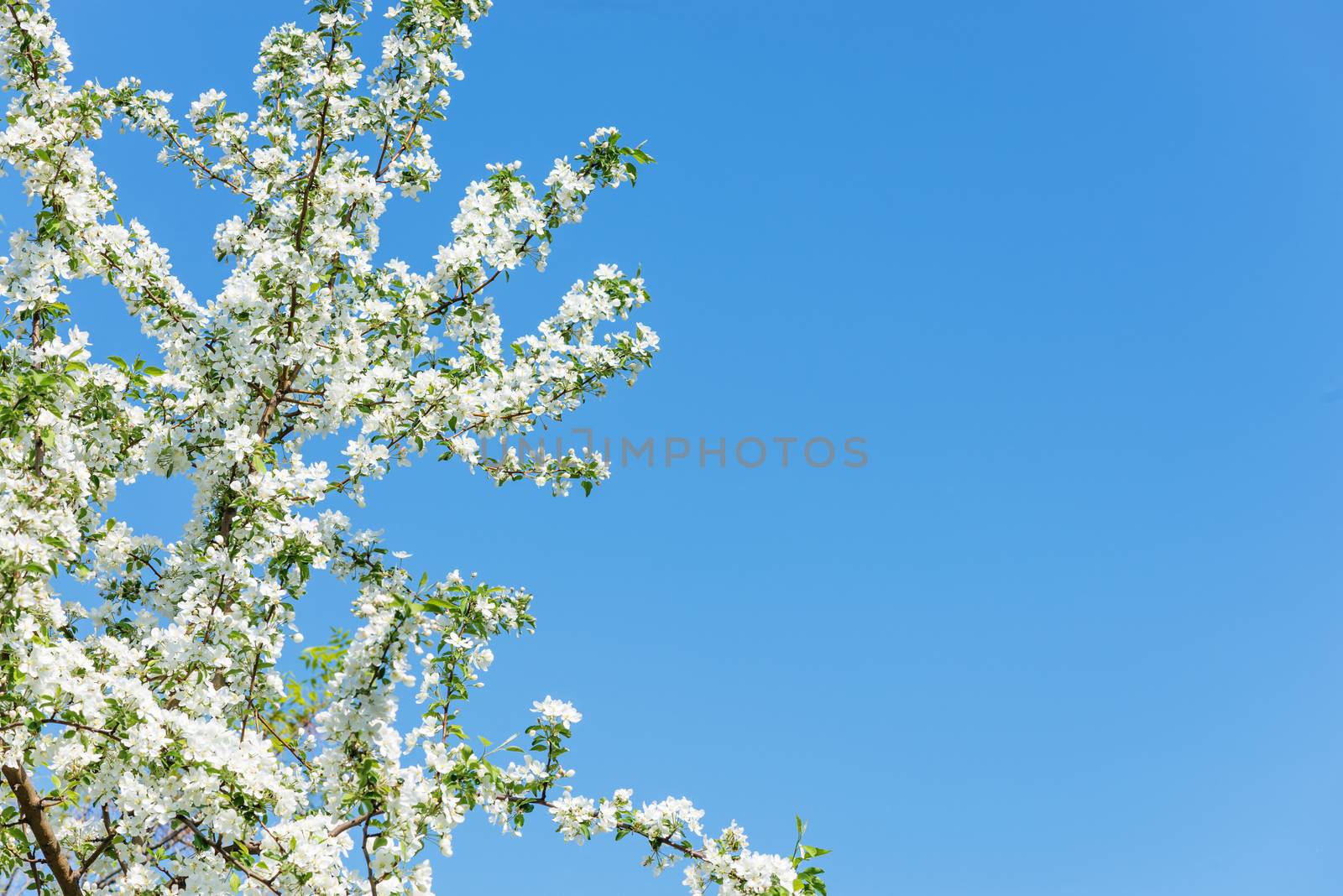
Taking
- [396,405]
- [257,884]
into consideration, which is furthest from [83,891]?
[396,405]

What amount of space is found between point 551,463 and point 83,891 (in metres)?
3.80

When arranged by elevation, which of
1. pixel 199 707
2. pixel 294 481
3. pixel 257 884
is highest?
pixel 294 481

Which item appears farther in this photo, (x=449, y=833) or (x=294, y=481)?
(x=294, y=481)

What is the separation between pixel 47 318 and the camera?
5.90 m

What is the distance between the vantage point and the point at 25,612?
4.84 meters

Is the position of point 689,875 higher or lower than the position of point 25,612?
lower

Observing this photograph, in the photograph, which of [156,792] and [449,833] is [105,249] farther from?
[449,833]

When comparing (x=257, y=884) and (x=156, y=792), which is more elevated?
(x=156, y=792)

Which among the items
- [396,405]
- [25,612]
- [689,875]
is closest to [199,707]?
[25,612]

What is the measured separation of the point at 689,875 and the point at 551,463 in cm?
292

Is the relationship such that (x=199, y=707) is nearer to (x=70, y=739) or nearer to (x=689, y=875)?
(x=70, y=739)

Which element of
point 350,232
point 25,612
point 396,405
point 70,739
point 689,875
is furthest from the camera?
point 350,232

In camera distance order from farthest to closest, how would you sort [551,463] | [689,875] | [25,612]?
[551,463], [689,875], [25,612]

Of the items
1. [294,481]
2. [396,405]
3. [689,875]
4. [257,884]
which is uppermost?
[396,405]
